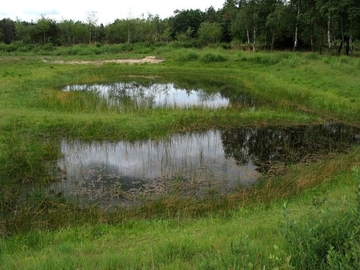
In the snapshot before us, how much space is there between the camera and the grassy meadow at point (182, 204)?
370 cm

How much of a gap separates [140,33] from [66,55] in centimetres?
2252

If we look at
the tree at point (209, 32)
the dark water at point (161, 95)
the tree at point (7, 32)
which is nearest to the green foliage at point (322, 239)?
the dark water at point (161, 95)

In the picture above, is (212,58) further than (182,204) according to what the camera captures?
Yes

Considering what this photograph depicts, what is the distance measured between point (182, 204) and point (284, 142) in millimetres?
6681

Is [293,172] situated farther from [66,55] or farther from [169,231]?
[66,55]

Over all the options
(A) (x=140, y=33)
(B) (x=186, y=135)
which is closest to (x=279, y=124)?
(B) (x=186, y=135)

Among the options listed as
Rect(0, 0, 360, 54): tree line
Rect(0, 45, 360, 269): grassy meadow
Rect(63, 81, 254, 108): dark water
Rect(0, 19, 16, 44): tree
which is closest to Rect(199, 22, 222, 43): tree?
Rect(0, 0, 360, 54): tree line

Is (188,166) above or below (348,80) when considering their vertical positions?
below

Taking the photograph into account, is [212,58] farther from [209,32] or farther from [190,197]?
[190,197]

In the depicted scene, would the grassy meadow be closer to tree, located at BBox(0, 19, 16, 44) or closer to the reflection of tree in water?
the reflection of tree in water

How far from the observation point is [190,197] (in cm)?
846

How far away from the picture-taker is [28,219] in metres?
7.28

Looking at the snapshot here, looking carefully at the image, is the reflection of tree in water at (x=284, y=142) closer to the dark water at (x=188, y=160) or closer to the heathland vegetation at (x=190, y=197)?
the dark water at (x=188, y=160)

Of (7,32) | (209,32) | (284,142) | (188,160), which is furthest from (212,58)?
(7,32)
